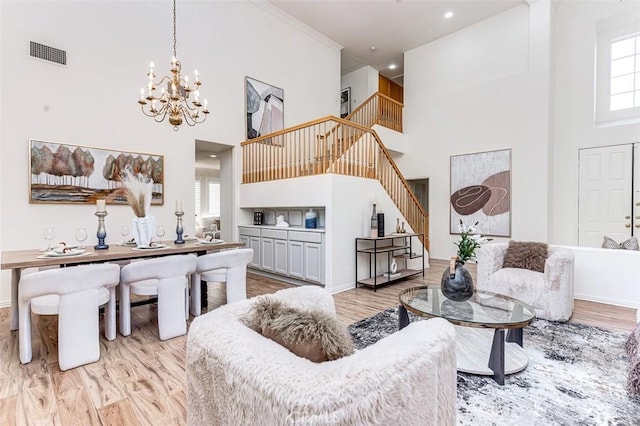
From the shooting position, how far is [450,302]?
2.59m

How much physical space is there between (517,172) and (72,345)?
7656 mm

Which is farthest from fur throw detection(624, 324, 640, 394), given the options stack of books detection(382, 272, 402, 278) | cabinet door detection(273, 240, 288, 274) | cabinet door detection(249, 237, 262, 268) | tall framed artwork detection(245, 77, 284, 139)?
tall framed artwork detection(245, 77, 284, 139)

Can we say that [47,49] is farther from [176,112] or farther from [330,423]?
[330,423]

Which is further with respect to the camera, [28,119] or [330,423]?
[28,119]

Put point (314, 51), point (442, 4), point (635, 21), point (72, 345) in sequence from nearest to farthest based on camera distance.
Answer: point (72, 345), point (635, 21), point (442, 4), point (314, 51)

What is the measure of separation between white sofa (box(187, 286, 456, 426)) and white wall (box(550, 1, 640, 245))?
22.8 ft

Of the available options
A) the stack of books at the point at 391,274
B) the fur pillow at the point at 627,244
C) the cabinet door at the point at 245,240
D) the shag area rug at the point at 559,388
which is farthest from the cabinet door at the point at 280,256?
the fur pillow at the point at 627,244

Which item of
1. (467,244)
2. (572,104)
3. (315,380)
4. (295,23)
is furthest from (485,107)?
(315,380)

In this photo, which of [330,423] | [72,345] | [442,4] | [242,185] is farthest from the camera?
[442,4]

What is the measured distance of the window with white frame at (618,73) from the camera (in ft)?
19.4

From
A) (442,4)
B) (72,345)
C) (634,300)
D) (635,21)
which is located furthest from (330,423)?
(635,21)

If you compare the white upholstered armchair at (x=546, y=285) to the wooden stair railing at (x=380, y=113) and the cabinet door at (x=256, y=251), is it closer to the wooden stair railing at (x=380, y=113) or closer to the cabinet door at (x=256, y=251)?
the cabinet door at (x=256, y=251)

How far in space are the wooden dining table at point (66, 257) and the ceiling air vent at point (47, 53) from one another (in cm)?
280

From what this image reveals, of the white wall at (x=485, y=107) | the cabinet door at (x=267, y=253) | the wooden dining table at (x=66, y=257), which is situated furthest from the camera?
the white wall at (x=485, y=107)
